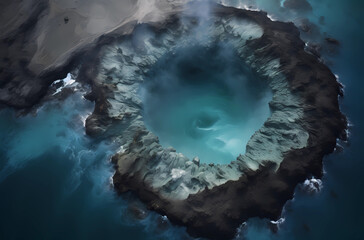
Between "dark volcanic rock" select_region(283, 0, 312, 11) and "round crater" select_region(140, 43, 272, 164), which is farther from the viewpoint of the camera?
"dark volcanic rock" select_region(283, 0, 312, 11)

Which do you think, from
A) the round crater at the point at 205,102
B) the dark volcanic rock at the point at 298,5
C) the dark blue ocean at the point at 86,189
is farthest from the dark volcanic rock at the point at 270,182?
the dark volcanic rock at the point at 298,5

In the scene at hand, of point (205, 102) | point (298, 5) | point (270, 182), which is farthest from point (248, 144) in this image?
point (298, 5)

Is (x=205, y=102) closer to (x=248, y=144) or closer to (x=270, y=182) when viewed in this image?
(x=248, y=144)

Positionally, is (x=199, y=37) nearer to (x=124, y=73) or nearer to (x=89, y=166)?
(x=124, y=73)

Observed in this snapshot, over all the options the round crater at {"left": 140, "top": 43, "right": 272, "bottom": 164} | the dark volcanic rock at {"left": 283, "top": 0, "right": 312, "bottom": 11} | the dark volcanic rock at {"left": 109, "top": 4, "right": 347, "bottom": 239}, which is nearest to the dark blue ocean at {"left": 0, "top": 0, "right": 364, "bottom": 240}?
the dark volcanic rock at {"left": 109, "top": 4, "right": 347, "bottom": 239}

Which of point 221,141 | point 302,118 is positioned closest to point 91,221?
point 221,141

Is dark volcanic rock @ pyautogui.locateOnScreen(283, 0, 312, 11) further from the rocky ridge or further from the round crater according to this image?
the round crater
